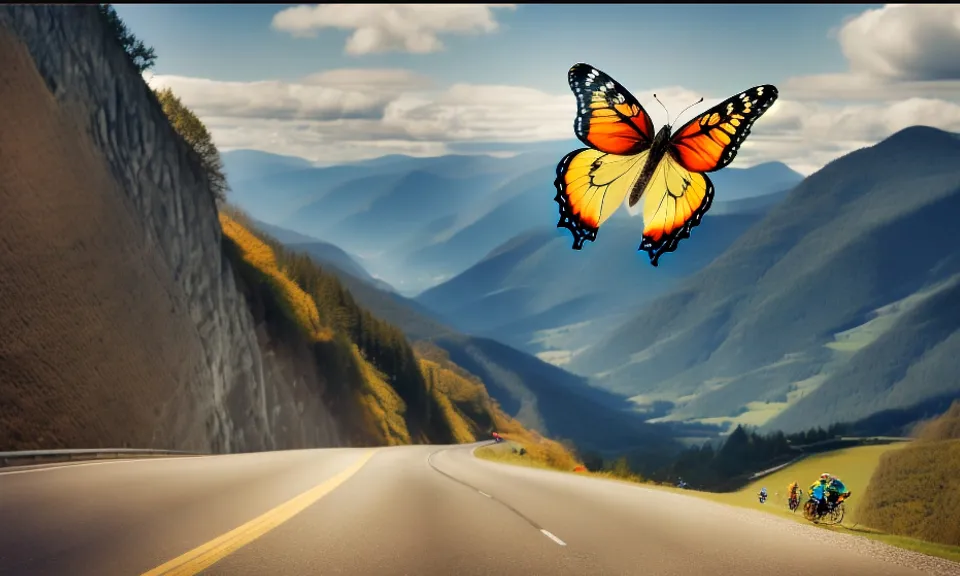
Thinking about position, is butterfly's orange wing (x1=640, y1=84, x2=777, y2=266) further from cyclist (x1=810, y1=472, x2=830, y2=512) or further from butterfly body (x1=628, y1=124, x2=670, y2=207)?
cyclist (x1=810, y1=472, x2=830, y2=512)

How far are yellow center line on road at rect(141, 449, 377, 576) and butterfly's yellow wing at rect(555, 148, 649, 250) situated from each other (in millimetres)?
5368

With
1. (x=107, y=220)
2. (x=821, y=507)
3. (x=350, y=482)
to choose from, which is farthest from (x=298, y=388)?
(x=821, y=507)

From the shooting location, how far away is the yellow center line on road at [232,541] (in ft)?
37.5

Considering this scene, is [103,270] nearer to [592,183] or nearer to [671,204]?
[592,183]

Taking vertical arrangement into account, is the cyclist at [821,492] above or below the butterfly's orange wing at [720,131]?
below

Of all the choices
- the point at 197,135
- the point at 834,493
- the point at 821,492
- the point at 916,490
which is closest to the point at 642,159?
the point at 821,492

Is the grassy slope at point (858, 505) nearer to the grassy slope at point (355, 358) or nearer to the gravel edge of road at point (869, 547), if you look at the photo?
the gravel edge of road at point (869, 547)

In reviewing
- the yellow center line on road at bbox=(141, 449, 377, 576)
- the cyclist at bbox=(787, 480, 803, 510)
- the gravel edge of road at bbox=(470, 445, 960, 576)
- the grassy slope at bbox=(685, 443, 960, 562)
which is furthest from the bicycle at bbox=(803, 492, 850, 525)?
the cyclist at bbox=(787, 480, 803, 510)

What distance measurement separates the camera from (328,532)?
15148 mm

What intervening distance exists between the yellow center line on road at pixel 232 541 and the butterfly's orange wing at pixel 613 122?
6043mm

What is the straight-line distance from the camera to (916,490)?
5884 centimetres

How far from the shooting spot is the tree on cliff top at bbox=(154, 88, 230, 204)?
70625 mm

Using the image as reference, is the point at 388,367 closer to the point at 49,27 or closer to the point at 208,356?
the point at 208,356

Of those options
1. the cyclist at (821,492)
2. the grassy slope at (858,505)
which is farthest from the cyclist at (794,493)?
the cyclist at (821,492)
